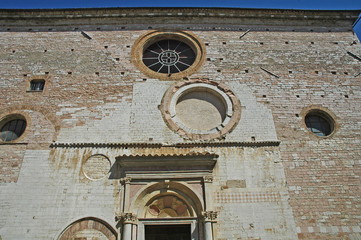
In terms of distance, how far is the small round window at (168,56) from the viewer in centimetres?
1012

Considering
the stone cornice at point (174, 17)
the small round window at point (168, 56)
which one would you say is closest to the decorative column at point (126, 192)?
the small round window at point (168, 56)

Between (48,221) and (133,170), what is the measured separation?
229cm

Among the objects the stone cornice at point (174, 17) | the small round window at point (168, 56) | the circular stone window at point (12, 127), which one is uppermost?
the stone cornice at point (174, 17)

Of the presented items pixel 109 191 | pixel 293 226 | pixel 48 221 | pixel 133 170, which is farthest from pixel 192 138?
pixel 48 221

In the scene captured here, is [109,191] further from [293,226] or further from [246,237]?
[293,226]

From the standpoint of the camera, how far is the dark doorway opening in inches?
296

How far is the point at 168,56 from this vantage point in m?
10.4

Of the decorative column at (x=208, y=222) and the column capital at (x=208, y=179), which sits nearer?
the decorative column at (x=208, y=222)

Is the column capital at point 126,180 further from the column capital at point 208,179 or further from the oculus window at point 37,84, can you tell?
the oculus window at point 37,84

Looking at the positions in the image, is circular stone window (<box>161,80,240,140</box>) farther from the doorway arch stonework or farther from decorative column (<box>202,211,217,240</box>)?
decorative column (<box>202,211,217,240</box>)

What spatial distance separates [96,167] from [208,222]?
3182mm

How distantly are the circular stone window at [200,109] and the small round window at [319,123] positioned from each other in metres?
2.19

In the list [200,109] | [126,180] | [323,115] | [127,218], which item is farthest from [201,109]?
[127,218]

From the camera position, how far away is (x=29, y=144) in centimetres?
816
